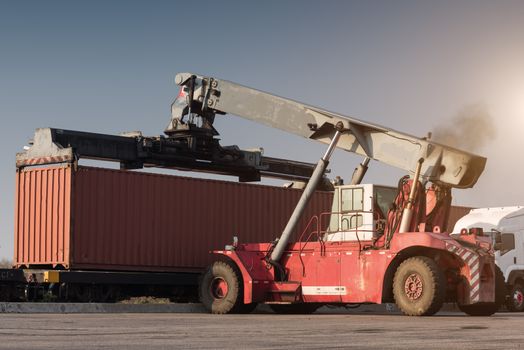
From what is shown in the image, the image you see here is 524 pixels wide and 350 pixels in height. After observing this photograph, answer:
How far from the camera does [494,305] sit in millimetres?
17953

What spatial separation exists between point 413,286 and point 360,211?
7.44ft

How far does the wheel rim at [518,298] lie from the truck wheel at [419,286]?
7718 mm

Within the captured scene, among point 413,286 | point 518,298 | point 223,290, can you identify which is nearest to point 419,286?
point 413,286

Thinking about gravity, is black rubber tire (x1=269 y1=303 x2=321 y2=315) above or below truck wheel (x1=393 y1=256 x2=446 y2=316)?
below

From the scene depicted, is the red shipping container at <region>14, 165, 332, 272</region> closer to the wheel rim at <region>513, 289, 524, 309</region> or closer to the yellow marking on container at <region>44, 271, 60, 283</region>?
the yellow marking on container at <region>44, 271, 60, 283</region>

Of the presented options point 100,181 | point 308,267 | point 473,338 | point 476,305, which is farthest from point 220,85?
point 473,338

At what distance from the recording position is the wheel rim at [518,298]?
77.0ft

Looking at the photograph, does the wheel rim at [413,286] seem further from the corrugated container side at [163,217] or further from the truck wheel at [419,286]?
the corrugated container side at [163,217]

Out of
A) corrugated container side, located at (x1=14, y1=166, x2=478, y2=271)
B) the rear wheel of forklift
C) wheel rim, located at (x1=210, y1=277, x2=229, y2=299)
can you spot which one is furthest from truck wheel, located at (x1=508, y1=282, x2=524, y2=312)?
wheel rim, located at (x1=210, y1=277, x2=229, y2=299)

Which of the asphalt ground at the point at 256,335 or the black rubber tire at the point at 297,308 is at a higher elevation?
the asphalt ground at the point at 256,335

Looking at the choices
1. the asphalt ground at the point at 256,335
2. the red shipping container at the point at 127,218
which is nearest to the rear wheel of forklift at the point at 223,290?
the red shipping container at the point at 127,218

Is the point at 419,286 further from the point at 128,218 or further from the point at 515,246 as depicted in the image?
the point at 515,246

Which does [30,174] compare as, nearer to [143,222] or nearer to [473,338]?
[143,222]

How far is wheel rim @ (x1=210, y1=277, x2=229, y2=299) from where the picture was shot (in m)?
19.5
